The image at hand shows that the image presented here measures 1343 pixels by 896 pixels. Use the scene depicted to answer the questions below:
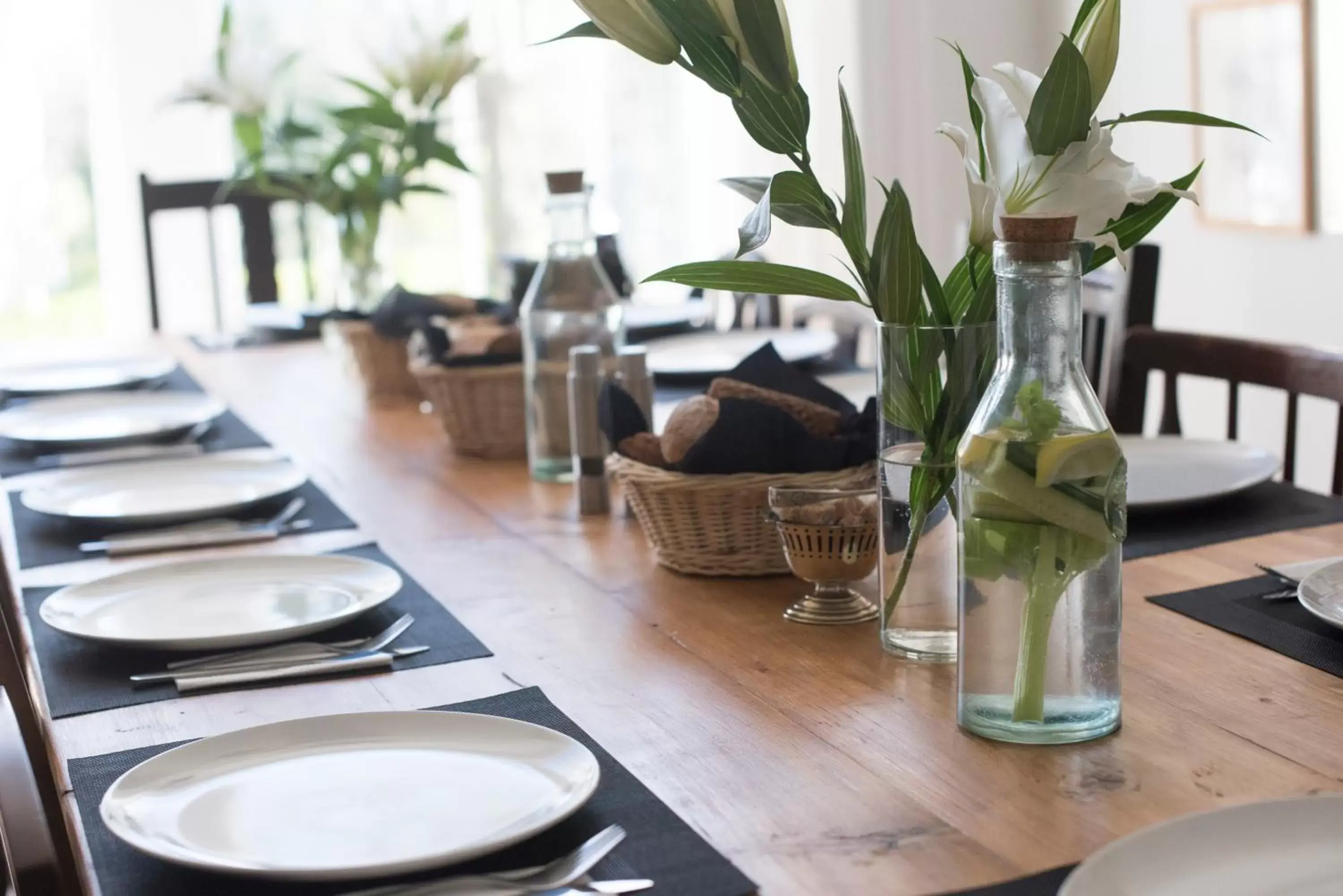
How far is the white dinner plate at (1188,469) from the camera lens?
1.42 meters

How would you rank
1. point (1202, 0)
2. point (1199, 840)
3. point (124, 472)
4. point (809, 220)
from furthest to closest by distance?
point (1202, 0) → point (124, 472) → point (809, 220) → point (1199, 840)

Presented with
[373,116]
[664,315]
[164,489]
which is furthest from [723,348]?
[164,489]

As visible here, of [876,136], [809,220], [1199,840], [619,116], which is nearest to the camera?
[1199,840]

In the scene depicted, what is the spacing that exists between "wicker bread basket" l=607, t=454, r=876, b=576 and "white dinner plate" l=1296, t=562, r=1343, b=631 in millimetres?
335

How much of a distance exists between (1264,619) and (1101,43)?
0.45 m

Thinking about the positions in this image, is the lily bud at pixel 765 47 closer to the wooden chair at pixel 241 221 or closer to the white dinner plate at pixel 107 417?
the white dinner plate at pixel 107 417

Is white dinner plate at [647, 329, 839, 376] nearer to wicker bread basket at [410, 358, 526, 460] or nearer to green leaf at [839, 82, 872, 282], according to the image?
wicker bread basket at [410, 358, 526, 460]

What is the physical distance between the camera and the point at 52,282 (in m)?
4.93

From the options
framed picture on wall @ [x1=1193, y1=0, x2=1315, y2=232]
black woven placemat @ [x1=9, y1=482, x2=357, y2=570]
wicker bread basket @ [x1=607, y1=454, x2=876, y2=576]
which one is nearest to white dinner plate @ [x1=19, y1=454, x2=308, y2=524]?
black woven placemat @ [x1=9, y1=482, x2=357, y2=570]

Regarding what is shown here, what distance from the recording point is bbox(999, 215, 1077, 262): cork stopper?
0.84 metres

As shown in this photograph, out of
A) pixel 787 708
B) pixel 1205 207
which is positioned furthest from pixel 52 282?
pixel 787 708

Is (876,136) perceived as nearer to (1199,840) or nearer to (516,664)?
(516,664)

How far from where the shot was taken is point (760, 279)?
3.32 feet

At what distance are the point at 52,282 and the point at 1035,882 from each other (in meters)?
4.76
